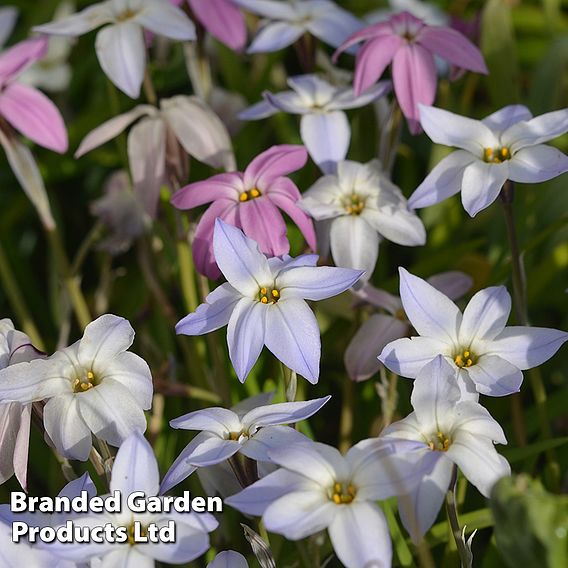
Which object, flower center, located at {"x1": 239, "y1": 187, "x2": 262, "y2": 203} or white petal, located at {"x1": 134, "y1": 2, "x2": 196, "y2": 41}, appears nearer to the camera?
flower center, located at {"x1": 239, "y1": 187, "x2": 262, "y2": 203}

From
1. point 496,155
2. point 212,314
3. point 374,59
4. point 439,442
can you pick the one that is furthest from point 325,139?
point 439,442

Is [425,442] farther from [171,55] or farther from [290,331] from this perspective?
[171,55]

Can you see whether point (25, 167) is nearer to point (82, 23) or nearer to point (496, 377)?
point (82, 23)

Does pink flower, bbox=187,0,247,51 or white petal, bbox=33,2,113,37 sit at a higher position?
A: white petal, bbox=33,2,113,37

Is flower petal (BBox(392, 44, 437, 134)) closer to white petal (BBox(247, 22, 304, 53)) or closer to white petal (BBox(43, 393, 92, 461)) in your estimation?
white petal (BBox(247, 22, 304, 53))

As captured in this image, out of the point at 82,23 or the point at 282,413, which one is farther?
the point at 82,23

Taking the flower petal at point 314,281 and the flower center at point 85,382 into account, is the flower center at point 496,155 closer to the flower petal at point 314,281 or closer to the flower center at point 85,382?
the flower petal at point 314,281

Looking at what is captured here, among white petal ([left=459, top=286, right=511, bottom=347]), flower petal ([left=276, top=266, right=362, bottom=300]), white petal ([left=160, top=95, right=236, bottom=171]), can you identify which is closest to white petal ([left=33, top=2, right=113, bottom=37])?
white petal ([left=160, top=95, right=236, bottom=171])

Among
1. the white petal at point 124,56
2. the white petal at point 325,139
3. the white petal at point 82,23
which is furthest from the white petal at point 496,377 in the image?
the white petal at point 82,23
